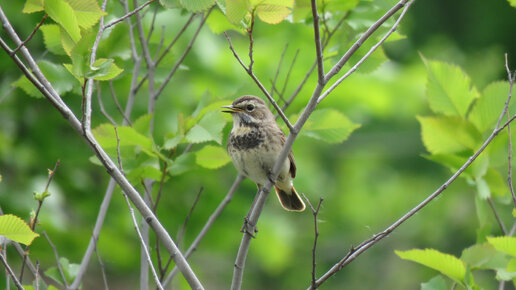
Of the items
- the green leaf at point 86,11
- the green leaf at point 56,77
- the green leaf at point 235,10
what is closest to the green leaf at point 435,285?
the green leaf at point 235,10

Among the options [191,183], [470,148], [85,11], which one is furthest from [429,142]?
[191,183]

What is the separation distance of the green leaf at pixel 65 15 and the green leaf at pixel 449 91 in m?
2.12

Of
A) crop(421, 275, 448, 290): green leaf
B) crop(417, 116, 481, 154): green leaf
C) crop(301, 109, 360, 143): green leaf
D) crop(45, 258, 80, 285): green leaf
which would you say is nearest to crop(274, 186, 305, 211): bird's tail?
crop(301, 109, 360, 143): green leaf

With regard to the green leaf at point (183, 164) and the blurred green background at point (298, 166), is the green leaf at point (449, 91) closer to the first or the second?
the blurred green background at point (298, 166)

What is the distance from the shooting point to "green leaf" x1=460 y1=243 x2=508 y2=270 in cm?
378

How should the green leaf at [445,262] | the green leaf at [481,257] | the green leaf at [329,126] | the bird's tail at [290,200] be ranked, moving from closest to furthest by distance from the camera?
1. the green leaf at [445,262]
2. the green leaf at [481,257]
3. the green leaf at [329,126]
4. the bird's tail at [290,200]

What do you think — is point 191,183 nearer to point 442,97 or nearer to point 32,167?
point 32,167

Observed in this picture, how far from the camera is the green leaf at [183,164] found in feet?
13.1

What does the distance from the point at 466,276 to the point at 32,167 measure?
4638 mm

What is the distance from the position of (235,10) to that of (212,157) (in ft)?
3.79

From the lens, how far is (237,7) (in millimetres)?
3244

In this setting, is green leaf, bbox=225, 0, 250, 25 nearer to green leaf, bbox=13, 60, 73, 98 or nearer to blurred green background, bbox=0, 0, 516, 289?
blurred green background, bbox=0, 0, 516, 289

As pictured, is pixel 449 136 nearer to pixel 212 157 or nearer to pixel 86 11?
pixel 212 157

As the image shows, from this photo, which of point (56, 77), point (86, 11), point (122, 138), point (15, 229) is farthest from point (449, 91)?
point (15, 229)
